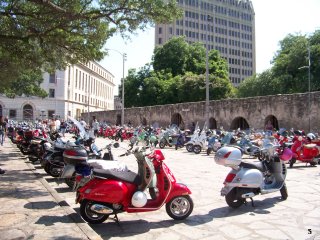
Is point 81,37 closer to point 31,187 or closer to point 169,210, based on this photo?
point 31,187

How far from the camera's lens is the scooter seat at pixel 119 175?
4.53 meters

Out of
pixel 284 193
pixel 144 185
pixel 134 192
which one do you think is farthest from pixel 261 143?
pixel 134 192

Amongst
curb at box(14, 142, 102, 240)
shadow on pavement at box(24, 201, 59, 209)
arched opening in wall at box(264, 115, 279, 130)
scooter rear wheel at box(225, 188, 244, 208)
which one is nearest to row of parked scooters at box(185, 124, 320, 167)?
scooter rear wheel at box(225, 188, 244, 208)

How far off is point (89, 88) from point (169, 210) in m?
69.0

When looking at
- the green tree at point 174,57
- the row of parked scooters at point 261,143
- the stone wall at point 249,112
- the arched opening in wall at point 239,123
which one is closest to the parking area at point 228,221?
the row of parked scooters at point 261,143

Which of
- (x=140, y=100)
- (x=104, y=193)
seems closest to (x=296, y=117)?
(x=104, y=193)

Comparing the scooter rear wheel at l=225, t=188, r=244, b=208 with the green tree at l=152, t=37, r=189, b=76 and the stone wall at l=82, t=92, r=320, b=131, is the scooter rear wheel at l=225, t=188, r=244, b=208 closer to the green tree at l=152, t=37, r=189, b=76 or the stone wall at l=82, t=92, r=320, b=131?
the stone wall at l=82, t=92, r=320, b=131

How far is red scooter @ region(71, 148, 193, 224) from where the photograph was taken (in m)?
4.42

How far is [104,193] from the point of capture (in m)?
4.39

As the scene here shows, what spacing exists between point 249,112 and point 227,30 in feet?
235

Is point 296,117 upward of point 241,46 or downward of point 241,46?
downward

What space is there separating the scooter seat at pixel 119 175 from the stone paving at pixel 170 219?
24.2 inches

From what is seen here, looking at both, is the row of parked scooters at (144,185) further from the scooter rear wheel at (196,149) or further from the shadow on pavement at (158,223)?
the scooter rear wheel at (196,149)

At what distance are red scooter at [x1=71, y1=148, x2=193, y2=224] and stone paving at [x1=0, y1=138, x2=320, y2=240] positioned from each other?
0.64 feet
